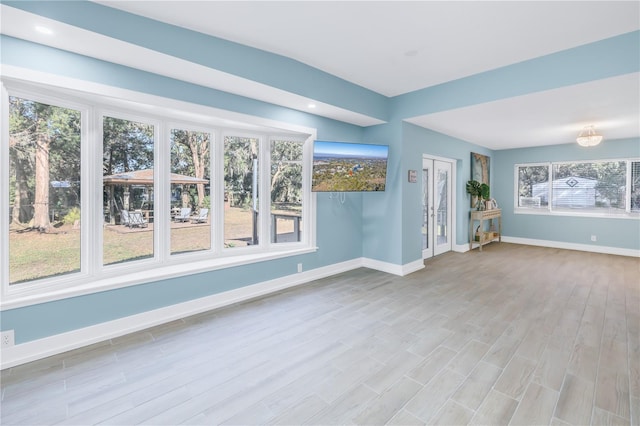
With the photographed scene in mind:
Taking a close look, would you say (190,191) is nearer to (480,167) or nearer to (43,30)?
(43,30)

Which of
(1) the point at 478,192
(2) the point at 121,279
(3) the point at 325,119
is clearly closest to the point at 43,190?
(2) the point at 121,279

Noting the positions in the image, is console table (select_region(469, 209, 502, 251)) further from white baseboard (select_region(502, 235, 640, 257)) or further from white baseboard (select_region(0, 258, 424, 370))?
white baseboard (select_region(0, 258, 424, 370))

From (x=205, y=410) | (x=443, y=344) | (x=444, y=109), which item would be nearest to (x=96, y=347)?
(x=205, y=410)

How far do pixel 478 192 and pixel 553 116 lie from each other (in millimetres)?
2696

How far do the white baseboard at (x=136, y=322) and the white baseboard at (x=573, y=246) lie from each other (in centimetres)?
616

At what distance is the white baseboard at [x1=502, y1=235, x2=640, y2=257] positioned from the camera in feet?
21.0

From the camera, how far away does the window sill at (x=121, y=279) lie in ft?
7.91

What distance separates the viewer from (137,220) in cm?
319

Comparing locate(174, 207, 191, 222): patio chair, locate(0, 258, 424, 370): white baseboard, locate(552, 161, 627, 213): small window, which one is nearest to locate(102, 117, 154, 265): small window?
locate(174, 207, 191, 222): patio chair

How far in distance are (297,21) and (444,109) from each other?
8.30 ft

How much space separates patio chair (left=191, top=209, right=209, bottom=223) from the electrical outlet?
1.79 m

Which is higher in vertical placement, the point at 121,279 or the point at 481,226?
the point at 481,226

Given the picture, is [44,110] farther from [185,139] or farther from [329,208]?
[329,208]

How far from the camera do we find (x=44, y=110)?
103 inches
